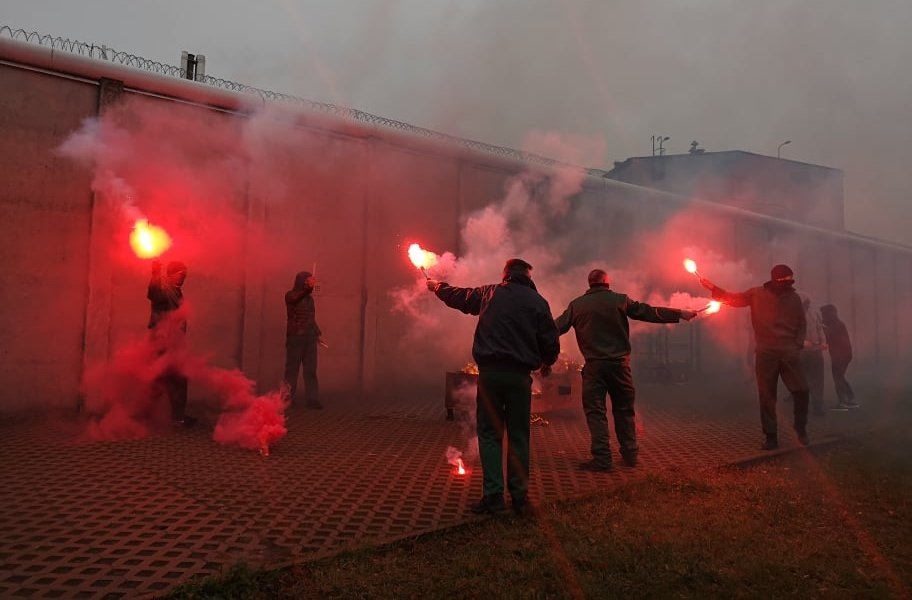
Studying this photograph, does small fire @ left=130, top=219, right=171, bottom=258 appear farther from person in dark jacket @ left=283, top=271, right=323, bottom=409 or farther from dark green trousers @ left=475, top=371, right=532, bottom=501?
dark green trousers @ left=475, top=371, right=532, bottom=501

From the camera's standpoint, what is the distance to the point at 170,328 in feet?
23.8

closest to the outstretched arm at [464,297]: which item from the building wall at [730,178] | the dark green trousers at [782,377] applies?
the dark green trousers at [782,377]

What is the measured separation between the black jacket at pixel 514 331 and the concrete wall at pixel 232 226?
5.76 metres

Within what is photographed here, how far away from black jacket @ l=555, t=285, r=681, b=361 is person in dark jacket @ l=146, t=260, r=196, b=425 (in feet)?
15.5

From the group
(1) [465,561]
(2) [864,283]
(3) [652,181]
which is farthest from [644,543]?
(3) [652,181]

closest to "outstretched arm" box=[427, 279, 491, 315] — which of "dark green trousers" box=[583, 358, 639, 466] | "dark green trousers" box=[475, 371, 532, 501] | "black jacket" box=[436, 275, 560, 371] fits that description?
"black jacket" box=[436, 275, 560, 371]

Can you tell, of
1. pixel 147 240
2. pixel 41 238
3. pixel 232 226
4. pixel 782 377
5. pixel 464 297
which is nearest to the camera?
pixel 464 297

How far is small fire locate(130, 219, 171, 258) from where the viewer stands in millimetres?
7945

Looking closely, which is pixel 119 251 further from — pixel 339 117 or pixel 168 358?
pixel 339 117

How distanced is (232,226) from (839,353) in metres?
10.8

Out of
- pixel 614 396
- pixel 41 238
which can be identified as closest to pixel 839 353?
pixel 614 396

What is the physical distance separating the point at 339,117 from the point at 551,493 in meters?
7.65

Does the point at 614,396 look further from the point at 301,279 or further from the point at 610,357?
the point at 301,279

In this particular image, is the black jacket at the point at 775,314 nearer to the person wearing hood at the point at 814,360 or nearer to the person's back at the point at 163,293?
the person wearing hood at the point at 814,360
